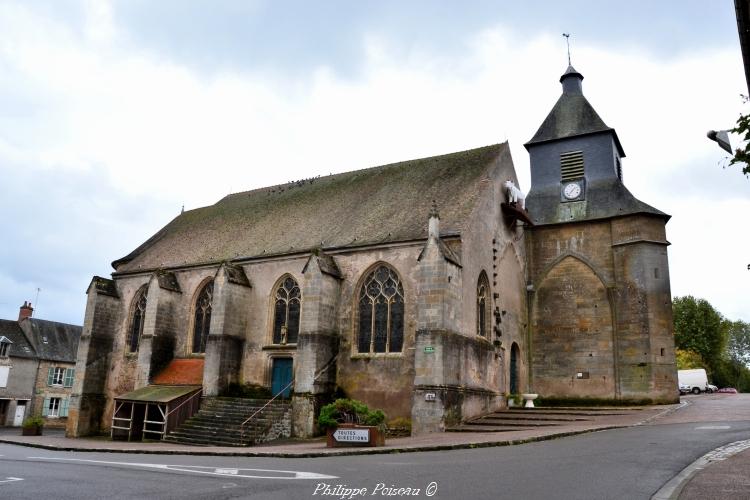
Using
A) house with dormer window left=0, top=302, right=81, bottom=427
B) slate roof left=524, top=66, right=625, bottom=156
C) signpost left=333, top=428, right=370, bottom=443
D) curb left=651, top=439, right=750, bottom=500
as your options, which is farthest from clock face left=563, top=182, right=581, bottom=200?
house with dormer window left=0, top=302, right=81, bottom=427

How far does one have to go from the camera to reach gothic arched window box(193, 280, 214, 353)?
27109mm

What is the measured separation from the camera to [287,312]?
2481 cm

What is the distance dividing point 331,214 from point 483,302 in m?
8.19

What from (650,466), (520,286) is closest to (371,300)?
(520,286)

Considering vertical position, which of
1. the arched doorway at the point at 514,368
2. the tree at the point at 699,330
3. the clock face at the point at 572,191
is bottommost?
the arched doorway at the point at 514,368

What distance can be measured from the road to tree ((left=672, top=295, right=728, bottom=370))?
4335 centimetres

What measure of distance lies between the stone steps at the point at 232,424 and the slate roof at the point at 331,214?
6.63 metres

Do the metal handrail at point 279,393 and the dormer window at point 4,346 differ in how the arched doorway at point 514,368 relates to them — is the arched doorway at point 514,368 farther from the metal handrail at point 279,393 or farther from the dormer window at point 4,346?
the dormer window at point 4,346

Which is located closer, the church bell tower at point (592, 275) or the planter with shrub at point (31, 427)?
the church bell tower at point (592, 275)

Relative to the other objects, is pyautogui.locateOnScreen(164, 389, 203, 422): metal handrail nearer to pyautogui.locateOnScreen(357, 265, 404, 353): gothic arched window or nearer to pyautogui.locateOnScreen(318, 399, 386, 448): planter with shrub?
pyautogui.locateOnScreen(357, 265, 404, 353): gothic arched window

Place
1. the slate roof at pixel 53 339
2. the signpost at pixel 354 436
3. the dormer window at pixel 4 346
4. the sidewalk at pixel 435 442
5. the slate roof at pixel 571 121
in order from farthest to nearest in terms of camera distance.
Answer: the slate roof at pixel 53 339 → the dormer window at pixel 4 346 → the slate roof at pixel 571 121 → the signpost at pixel 354 436 → the sidewalk at pixel 435 442

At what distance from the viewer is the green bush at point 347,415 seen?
54.1ft

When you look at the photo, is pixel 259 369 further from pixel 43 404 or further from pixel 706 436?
pixel 43 404

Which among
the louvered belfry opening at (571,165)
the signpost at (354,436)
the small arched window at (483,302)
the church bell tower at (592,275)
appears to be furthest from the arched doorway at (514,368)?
the signpost at (354,436)
